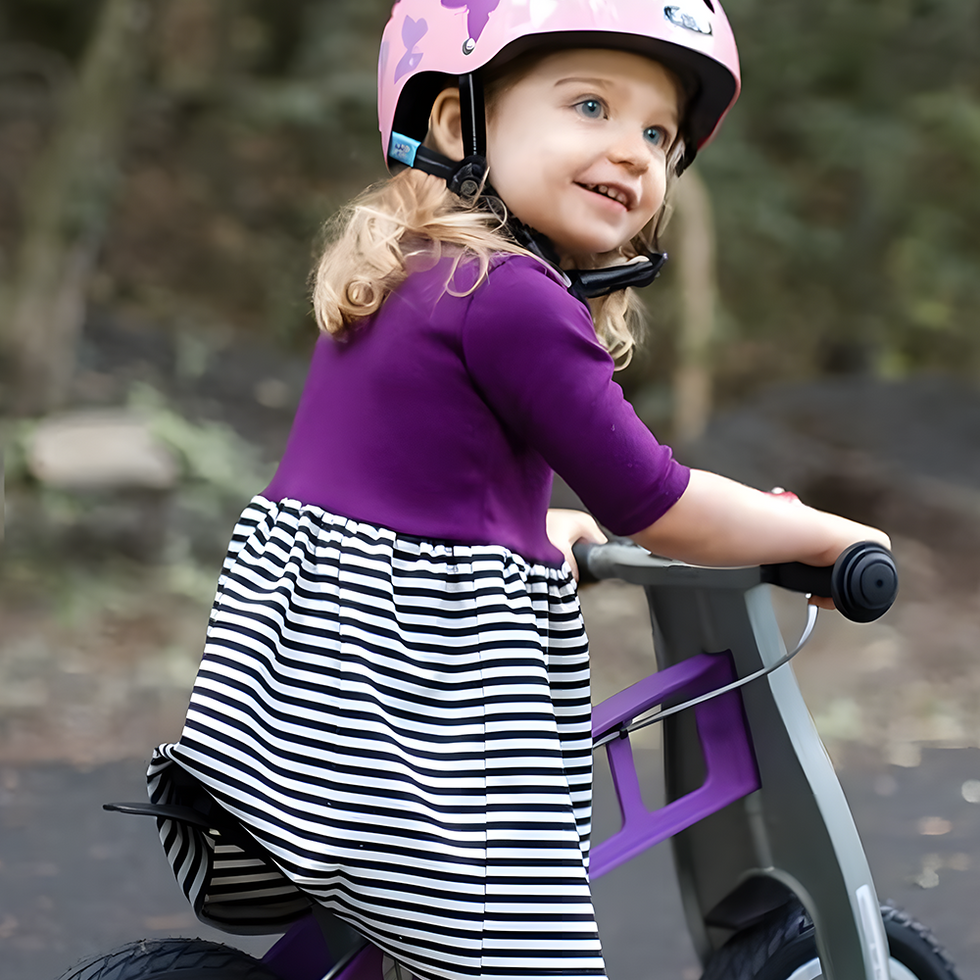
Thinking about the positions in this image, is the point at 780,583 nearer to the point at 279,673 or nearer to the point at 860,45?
the point at 279,673

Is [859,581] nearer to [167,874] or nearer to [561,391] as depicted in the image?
[561,391]

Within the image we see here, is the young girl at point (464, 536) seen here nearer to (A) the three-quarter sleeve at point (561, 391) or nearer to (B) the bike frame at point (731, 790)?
(A) the three-quarter sleeve at point (561, 391)

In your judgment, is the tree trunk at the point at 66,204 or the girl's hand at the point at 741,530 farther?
the tree trunk at the point at 66,204

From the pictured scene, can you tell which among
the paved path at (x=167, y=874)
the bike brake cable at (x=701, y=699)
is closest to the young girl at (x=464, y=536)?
the bike brake cable at (x=701, y=699)

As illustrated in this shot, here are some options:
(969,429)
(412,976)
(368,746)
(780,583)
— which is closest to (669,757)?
(780,583)

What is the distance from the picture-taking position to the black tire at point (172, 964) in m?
1.46

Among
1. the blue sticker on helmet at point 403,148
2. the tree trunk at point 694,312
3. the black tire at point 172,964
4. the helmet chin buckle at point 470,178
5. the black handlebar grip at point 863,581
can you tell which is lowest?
the black tire at point 172,964

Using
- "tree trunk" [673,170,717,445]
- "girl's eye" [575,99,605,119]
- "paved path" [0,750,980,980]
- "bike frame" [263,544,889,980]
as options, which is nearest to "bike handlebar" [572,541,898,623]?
"bike frame" [263,544,889,980]

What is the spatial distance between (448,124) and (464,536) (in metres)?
0.60

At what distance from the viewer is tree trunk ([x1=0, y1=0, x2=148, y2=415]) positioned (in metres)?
6.94

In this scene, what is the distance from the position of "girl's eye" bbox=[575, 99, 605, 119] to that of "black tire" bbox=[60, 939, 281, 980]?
1.10 metres

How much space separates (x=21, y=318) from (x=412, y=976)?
20.3 ft

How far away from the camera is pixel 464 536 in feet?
4.75

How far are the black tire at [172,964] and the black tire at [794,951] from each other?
68 cm
